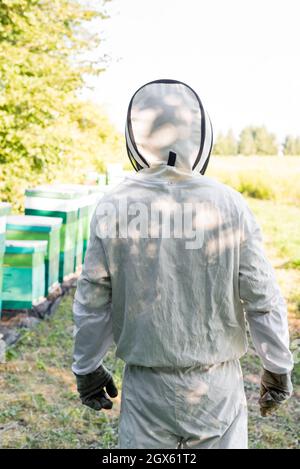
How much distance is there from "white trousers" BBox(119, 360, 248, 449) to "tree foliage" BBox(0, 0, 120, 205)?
4893 mm

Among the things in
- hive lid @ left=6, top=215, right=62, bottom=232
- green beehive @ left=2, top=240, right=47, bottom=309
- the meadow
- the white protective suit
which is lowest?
the meadow

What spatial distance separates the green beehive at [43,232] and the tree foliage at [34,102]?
196cm

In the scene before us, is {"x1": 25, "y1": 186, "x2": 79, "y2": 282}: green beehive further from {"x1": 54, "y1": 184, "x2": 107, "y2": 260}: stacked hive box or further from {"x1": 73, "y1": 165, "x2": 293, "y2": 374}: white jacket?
{"x1": 73, "y1": 165, "x2": 293, "y2": 374}: white jacket

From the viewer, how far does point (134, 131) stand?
1285 millimetres

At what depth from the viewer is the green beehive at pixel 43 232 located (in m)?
3.99

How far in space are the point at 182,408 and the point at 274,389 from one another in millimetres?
247

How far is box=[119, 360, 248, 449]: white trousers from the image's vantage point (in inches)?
48.5

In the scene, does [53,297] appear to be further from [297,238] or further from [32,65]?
[297,238]

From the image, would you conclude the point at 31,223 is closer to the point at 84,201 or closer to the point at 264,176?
the point at 84,201

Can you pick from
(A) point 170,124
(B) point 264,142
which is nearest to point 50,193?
(A) point 170,124

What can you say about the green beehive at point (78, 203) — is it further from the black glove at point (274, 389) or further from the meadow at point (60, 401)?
the black glove at point (274, 389)

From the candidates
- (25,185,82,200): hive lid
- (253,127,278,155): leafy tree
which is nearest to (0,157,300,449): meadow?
(25,185,82,200): hive lid

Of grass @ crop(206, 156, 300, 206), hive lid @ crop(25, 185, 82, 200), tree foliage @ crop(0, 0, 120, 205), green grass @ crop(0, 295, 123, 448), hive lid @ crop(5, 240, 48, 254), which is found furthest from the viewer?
grass @ crop(206, 156, 300, 206)

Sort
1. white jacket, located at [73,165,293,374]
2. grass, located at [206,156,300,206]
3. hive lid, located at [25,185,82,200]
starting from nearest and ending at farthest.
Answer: white jacket, located at [73,165,293,374], hive lid, located at [25,185,82,200], grass, located at [206,156,300,206]
